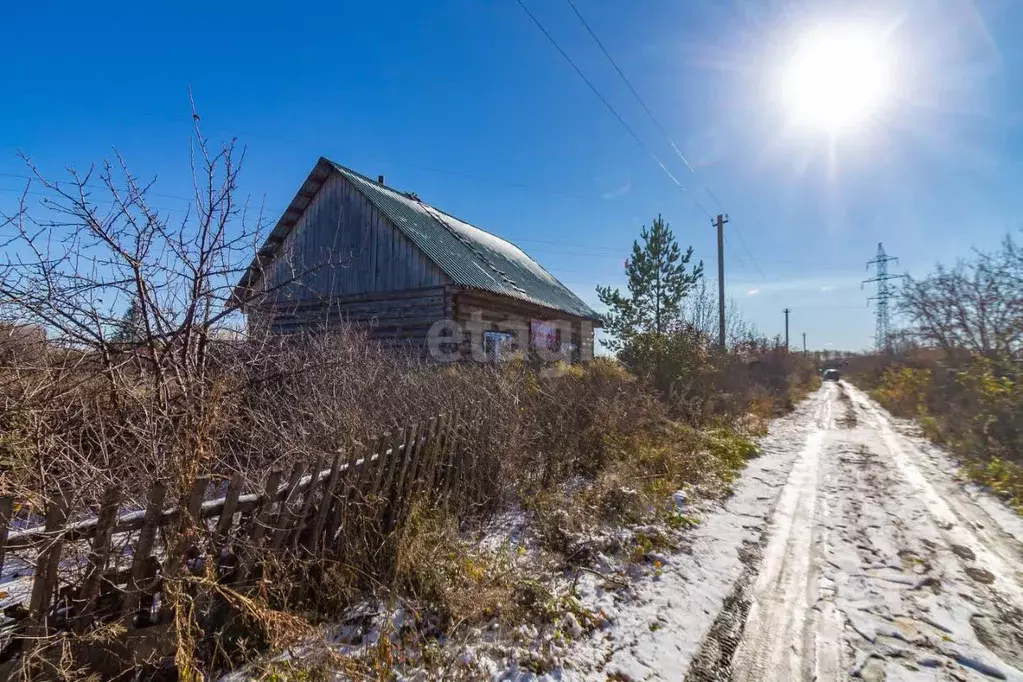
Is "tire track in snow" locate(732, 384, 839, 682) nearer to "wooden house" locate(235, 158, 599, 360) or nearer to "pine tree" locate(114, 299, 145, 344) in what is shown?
"pine tree" locate(114, 299, 145, 344)

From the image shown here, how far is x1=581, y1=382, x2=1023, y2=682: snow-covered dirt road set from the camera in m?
2.41

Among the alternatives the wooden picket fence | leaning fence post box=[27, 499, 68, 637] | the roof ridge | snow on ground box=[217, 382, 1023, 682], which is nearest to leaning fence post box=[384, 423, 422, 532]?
the wooden picket fence

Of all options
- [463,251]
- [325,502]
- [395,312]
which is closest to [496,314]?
[463,251]

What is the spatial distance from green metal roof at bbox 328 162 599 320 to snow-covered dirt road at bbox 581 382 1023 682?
321 inches

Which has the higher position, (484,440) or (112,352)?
(112,352)

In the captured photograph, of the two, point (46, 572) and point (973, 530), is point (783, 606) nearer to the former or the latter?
point (973, 530)

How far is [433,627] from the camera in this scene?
2572 millimetres

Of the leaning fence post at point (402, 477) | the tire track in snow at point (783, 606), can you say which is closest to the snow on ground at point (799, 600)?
the tire track in snow at point (783, 606)

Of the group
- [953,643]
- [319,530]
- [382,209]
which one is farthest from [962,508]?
[382,209]

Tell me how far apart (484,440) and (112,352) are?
328 centimetres

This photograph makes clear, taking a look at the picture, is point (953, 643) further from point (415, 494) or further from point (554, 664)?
point (415, 494)

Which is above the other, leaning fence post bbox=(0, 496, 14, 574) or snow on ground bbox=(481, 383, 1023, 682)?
leaning fence post bbox=(0, 496, 14, 574)

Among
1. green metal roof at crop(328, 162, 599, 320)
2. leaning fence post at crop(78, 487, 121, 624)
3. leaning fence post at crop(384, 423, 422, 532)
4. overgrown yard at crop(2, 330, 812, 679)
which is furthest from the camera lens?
green metal roof at crop(328, 162, 599, 320)

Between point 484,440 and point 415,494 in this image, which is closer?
point 415,494
